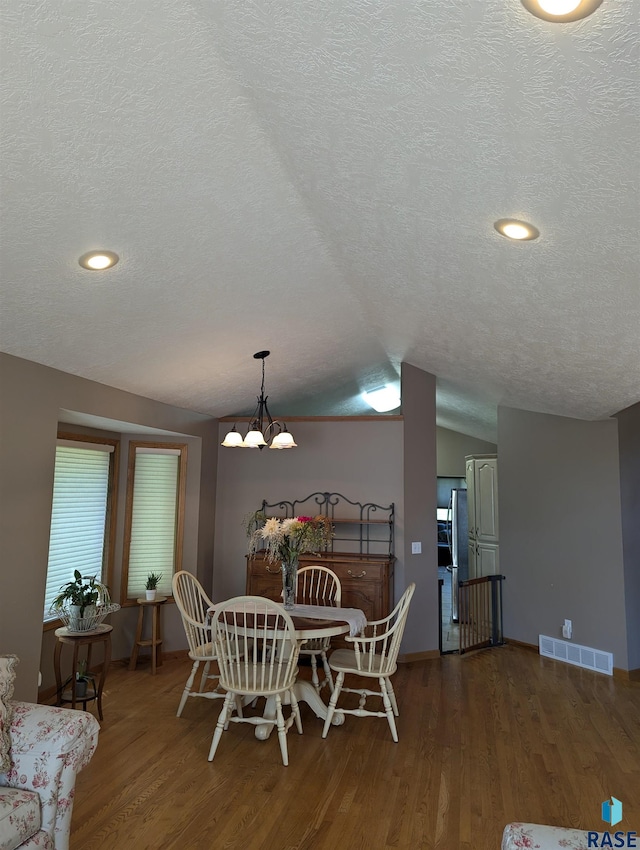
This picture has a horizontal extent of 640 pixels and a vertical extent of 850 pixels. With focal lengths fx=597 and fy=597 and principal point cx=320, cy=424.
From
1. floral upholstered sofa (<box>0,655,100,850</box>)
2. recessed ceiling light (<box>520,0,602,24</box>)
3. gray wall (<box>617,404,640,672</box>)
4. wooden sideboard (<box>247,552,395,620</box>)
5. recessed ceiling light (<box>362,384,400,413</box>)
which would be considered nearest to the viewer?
recessed ceiling light (<box>520,0,602,24</box>)

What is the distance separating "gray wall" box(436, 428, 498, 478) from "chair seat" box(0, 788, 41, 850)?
29.0ft

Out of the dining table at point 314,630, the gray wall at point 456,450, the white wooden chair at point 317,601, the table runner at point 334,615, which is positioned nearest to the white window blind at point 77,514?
the dining table at point 314,630

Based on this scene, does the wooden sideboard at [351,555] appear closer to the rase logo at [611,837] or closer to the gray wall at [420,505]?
the gray wall at [420,505]

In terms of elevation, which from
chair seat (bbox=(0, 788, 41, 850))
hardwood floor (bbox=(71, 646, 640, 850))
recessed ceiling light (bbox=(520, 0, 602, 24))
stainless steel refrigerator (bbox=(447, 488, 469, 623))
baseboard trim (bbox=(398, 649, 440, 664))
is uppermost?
recessed ceiling light (bbox=(520, 0, 602, 24))

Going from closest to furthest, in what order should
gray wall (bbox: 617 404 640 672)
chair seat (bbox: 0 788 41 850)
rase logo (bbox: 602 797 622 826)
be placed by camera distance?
1. chair seat (bbox: 0 788 41 850)
2. rase logo (bbox: 602 797 622 826)
3. gray wall (bbox: 617 404 640 672)

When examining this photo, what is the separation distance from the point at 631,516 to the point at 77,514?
5182 mm

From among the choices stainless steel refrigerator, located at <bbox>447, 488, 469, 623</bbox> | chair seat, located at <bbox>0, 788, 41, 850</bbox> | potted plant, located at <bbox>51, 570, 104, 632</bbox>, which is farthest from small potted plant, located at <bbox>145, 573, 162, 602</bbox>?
stainless steel refrigerator, located at <bbox>447, 488, 469, 623</bbox>

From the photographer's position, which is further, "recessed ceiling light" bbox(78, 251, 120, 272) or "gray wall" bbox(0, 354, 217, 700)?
"gray wall" bbox(0, 354, 217, 700)

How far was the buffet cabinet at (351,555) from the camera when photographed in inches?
229

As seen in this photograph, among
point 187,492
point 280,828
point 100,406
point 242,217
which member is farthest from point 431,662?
point 242,217

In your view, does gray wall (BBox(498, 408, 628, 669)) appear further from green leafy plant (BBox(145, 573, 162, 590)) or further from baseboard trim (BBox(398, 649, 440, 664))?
green leafy plant (BBox(145, 573, 162, 590))

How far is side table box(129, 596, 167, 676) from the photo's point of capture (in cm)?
548

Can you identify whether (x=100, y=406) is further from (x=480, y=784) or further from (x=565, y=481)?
(x=565, y=481)

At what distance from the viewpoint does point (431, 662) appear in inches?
237
